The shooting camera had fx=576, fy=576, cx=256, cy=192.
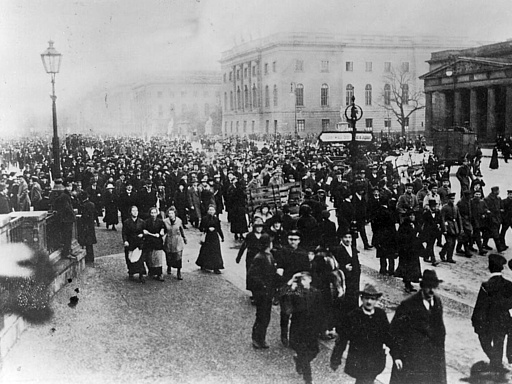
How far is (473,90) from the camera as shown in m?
43.1

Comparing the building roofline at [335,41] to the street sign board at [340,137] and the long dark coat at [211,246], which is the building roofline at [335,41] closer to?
the street sign board at [340,137]

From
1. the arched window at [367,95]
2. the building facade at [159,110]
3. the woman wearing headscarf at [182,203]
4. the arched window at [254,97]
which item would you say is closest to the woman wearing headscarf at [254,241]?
the woman wearing headscarf at [182,203]

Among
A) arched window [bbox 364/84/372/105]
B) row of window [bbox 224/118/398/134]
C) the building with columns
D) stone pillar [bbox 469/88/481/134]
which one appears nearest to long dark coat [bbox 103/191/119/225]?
the building with columns

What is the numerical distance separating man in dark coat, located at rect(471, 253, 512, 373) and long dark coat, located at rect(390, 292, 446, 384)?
1427 millimetres

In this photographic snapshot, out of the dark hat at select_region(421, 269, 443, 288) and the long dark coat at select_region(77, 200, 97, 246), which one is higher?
the dark hat at select_region(421, 269, 443, 288)

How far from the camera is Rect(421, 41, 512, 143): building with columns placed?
3925cm

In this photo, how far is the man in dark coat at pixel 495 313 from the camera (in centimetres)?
695

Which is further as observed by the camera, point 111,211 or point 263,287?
point 111,211

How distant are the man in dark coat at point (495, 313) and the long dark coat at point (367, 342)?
1.78 metres

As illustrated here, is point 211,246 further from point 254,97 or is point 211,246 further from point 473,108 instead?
point 254,97

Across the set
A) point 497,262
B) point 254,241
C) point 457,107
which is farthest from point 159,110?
point 497,262

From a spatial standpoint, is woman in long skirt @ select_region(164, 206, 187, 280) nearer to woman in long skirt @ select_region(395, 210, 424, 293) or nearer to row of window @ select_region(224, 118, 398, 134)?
woman in long skirt @ select_region(395, 210, 424, 293)

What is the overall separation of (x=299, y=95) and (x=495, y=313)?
60.0m

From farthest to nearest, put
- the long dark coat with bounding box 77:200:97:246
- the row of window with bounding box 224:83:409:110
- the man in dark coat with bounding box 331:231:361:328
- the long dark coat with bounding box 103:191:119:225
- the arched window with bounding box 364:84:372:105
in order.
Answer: the arched window with bounding box 364:84:372:105 < the row of window with bounding box 224:83:409:110 < the long dark coat with bounding box 103:191:119:225 < the long dark coat with bounding box 77:200:97:246 < the man in dark coat with bounding box 331:231:361:328
